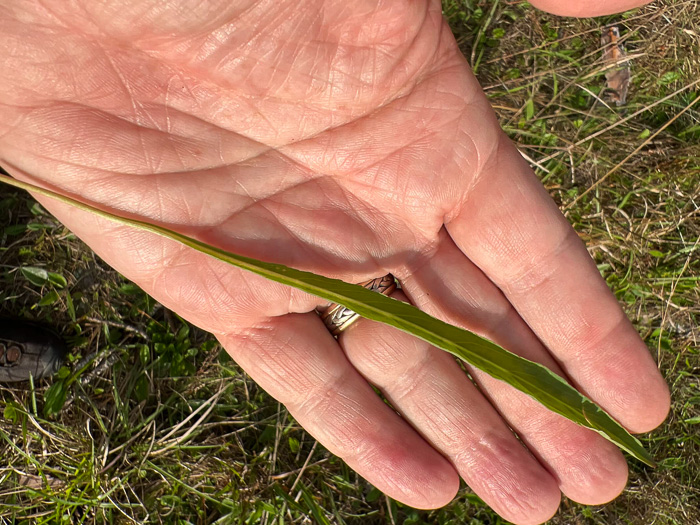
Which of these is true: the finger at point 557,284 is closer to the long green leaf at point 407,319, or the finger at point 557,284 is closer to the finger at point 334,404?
the long green leaf at point 407,319

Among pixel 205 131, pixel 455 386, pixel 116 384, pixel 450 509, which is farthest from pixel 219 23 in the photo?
pixel 450 509

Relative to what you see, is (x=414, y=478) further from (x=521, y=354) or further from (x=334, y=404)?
(x=521, y=354)

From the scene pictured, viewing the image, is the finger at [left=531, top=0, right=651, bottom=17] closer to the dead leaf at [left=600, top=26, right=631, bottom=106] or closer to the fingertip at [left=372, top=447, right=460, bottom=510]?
the dead leaf at [left=600, top=26, right=631, bottom=106]

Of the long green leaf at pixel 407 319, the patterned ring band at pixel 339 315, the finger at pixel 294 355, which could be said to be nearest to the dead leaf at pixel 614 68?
the patterned ring band at pixel 339 315

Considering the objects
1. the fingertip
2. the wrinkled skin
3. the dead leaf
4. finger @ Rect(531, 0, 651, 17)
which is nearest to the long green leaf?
the wrinkled skin

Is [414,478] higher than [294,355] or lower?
lower

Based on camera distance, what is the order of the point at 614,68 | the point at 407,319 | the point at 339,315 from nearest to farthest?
the point at 407,319
the point at 339,315
the point at 614,68

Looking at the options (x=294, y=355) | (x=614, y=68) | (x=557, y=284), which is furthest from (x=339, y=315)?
(x=614, y=68)
